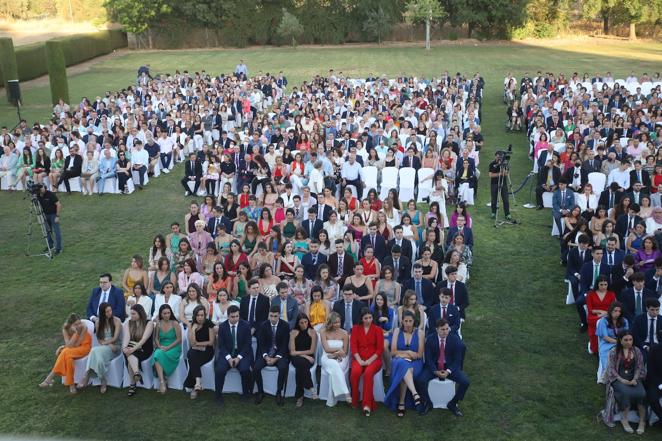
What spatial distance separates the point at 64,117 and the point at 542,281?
48.3ft

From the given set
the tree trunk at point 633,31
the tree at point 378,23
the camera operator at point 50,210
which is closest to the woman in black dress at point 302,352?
the camera operator at point 50,210

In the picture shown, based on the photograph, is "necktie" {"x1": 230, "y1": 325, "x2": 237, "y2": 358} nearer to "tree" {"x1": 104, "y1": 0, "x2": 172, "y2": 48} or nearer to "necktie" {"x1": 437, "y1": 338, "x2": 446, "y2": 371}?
"necktie" {"x1": 437, "y1": 338, "x2": 446, "y2": 371}

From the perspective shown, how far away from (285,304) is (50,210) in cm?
579

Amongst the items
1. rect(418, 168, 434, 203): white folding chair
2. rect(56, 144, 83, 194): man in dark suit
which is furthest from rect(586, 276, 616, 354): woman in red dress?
rect(56, 144, 83, 194): man in dark suit

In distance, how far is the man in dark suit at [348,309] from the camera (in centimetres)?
770

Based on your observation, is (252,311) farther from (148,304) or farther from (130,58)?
(130,58)

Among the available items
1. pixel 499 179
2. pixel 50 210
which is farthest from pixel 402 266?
pixel 50 210

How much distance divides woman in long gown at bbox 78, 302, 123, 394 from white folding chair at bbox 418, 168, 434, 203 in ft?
25.9

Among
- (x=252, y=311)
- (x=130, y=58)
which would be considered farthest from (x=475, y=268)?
(x=130, y=58)

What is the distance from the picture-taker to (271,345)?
732cm

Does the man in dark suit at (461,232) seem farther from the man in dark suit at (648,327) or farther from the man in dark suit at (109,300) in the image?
the man in dark suit at (109,300)

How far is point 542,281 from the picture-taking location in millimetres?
10023

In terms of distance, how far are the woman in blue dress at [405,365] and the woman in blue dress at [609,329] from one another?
2029 mm

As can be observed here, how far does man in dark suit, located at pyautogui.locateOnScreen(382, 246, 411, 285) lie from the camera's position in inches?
353
